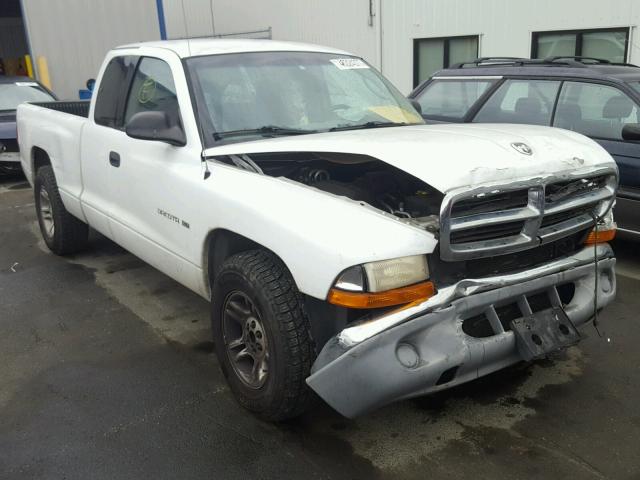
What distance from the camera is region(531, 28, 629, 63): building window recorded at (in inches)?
370

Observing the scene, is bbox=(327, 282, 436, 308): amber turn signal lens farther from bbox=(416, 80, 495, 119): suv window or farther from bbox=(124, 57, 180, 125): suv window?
bbox=(416, 80, 495, 119): suv window

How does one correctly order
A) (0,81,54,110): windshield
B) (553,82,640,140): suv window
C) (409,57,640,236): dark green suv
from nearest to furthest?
(409,57,640,236): dark green suv → (553,82,640,140): suv window → (0,81,54,110): windshield

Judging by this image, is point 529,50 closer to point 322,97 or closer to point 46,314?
point 322,97

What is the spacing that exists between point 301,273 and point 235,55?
192cm

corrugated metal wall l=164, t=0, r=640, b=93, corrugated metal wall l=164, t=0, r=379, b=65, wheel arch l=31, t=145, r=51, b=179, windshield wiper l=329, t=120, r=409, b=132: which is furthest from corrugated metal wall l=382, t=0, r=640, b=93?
wheel arch l=31, t=145, r=51, b=179

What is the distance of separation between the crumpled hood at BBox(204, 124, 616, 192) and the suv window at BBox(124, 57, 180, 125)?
2.14ft

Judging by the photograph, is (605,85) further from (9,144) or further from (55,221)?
(9,144)

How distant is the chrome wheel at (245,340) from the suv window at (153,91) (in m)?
1.19

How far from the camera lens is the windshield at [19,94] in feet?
33.2

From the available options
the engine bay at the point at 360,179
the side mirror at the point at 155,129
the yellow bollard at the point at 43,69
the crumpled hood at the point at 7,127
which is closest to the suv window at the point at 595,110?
the engine bay at the point at 360,179

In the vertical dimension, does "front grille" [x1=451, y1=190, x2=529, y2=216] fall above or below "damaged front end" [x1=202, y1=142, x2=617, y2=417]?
above

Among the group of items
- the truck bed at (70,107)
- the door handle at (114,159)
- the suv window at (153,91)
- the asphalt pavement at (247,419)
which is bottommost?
the asphalt pavement at (247,419)

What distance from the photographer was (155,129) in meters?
3.51

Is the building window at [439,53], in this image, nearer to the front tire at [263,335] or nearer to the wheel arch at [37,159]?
the wheel arch at [37,159]
